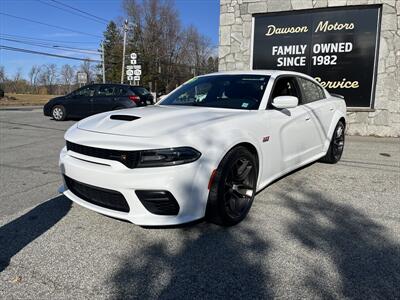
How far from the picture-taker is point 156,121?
10.5 feet

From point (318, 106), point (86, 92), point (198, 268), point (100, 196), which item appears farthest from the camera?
point (86, 92)

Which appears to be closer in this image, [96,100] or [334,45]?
[334,45]

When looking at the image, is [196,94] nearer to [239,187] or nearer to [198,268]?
[239,187]

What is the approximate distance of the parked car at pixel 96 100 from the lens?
41.9ft

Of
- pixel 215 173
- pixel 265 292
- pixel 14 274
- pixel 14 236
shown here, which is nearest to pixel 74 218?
pixel 14 236

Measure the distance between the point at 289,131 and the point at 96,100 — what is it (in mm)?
10398

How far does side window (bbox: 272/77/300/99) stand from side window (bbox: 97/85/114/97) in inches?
380

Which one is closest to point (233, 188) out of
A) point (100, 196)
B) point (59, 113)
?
point (100, 196)

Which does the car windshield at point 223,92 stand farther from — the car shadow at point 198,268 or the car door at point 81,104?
the car door at point 81,104

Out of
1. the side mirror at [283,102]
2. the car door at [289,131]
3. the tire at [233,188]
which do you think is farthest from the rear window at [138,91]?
the tire at [233,188]

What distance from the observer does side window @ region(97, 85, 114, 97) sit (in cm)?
1302

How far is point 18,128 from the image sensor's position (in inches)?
423

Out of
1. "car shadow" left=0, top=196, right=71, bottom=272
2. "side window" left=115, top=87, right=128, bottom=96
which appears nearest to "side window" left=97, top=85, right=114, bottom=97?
"side window" left=115, top=87, right=128, bottom=96

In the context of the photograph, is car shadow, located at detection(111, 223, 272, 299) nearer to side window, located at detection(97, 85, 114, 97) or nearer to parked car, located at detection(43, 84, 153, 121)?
parked car, located at detection(43, 84, 153, 121)
